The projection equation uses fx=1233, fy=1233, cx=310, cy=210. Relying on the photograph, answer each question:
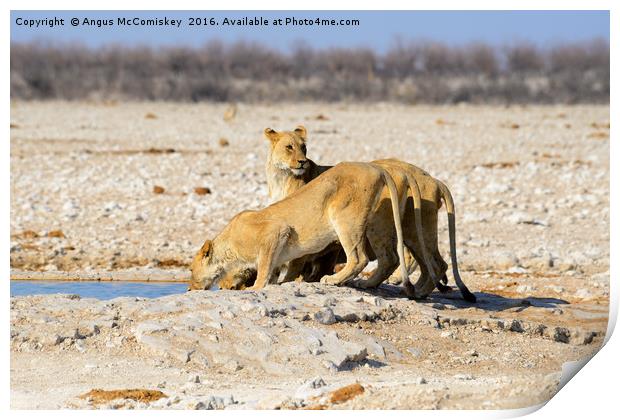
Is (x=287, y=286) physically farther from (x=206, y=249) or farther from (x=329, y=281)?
(x=206, y=249)

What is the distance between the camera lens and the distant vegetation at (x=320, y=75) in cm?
2647

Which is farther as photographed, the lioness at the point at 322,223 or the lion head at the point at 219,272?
the lion head at the point at 219,272

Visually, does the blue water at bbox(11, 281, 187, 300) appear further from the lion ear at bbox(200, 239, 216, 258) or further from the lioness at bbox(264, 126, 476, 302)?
the lioness at bbox(264, 126, 476, 302)

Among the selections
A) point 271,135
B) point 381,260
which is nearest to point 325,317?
point 381,260

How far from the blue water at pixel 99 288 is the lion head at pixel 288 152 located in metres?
1.52

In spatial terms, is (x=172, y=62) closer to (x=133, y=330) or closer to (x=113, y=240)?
(x=113, y=240)

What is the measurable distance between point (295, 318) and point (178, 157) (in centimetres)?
1125

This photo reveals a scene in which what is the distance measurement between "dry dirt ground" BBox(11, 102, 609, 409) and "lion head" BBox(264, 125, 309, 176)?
126 cm

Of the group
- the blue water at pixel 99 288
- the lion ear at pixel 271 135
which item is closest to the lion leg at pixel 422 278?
the lion ear at pixel 271 135

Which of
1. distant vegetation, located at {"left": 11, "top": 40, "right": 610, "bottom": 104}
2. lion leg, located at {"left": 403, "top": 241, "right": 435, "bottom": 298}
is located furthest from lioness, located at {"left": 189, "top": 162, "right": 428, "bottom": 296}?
distant vegetation, located at {"left": 11, "top": 40, "right": 610, "bottom": 104}

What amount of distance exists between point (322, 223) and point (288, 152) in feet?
4.10

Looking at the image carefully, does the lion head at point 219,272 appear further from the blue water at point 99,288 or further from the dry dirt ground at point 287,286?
the blue water at point 99,288

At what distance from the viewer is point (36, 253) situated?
12.4m

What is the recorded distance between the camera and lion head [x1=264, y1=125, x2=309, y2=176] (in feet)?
33.1
